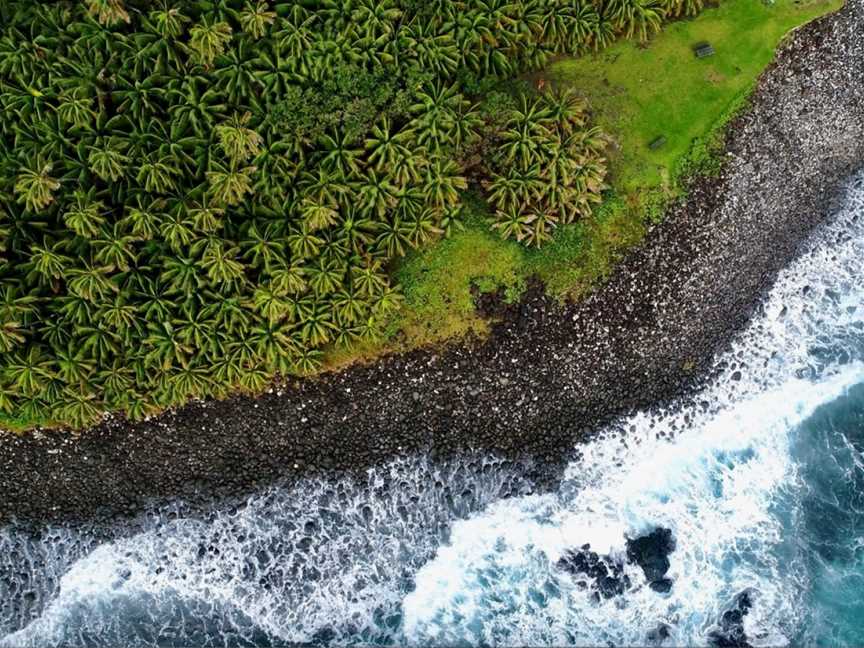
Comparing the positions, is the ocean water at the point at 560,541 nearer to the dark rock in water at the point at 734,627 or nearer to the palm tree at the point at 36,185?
the dark rock in water at the point at 734,627

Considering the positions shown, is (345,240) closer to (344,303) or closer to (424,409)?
(344,303)

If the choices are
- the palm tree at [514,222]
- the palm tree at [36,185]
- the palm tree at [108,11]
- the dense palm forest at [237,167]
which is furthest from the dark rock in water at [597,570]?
the palm tree at [108,11]

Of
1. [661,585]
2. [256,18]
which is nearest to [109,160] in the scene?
[256,18]

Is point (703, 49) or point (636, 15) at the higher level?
point (636, 15)

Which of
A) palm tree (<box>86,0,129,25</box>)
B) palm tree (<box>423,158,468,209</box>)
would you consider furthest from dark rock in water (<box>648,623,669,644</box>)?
palm tree (<box>86,0,129,25</box>)

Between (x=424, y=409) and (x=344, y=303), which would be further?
(x=424, y=409)

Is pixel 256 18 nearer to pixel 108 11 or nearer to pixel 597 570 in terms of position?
pixel 108 11

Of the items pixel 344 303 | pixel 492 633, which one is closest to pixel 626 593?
pixel 492 633
